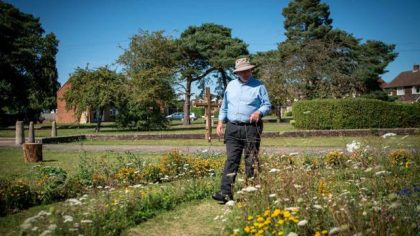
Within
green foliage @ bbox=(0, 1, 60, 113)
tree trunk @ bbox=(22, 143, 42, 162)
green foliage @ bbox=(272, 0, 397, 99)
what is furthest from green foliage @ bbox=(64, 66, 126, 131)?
tree trunk @ bbox=(22, 143, 42, 162)

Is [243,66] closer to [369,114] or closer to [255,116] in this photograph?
[255,116]

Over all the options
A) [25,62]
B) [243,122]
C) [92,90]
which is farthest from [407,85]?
[243,122]

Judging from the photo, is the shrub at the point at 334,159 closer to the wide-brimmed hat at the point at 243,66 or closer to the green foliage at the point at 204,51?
the wide-brimmed hat at the point at 243,66

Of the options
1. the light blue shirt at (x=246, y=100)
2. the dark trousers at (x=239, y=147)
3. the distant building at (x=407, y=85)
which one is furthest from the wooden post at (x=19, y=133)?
the distant building at (x=407, y=85)

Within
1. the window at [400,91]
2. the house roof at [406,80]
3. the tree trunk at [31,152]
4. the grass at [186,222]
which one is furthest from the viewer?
the window at [400,91]

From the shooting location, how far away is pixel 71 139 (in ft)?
71.1

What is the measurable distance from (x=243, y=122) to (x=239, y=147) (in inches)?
16.1

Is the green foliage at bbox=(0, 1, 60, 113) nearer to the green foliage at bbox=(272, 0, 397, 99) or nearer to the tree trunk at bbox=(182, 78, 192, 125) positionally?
the tree trunk at bbox=(182, 78, 192, 125)

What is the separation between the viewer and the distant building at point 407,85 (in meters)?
67.5

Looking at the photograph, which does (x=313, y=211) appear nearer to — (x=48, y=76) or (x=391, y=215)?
(x=391, y=215)

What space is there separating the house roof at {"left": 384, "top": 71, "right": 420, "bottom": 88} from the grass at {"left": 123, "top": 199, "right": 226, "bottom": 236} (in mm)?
73619

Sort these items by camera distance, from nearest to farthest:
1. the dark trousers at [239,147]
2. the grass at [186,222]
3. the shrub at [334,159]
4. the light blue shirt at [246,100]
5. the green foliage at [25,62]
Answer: the grass at [186,222] < the dark trousers at [239,147] < the light blue shirt at [246,100] < the shrub at [334,159] < the green foliage at [25,62]

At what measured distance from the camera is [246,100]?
5.78 m

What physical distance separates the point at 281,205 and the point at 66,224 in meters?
2.47
